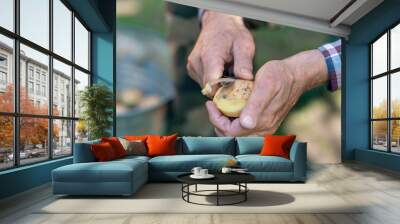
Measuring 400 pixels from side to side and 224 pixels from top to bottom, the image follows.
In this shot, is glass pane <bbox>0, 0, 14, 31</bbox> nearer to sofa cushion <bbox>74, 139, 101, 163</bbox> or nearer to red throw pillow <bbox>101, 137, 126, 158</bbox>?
sofa cushion <bbox>74, 139, 101, 163</bbox>

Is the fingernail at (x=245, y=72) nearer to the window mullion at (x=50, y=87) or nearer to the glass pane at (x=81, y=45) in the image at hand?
the glass pane at (x=81, y=45)

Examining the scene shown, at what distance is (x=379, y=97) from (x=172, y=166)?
549cm

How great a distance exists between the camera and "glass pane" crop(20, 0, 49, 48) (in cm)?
550

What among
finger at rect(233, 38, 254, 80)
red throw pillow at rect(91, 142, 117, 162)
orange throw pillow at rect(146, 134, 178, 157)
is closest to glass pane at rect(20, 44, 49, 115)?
red throw pillow at rect(91, 142, 117, 162)

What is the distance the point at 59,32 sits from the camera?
6.88 meters

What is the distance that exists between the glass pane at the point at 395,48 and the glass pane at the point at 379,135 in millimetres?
1330

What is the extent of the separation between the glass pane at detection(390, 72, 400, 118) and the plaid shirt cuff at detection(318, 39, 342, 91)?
116 cm

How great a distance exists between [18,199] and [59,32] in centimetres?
327

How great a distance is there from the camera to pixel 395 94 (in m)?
8.05

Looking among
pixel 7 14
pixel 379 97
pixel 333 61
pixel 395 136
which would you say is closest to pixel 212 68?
pixel 333 61

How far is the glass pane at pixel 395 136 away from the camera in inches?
307

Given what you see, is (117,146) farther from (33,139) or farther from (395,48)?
(395,48)

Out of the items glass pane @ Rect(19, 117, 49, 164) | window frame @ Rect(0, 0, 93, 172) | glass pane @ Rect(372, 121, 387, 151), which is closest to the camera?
window frame @ Rect(0, 0, 93, 172)

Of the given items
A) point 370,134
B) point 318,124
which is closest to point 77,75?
point 318,124
